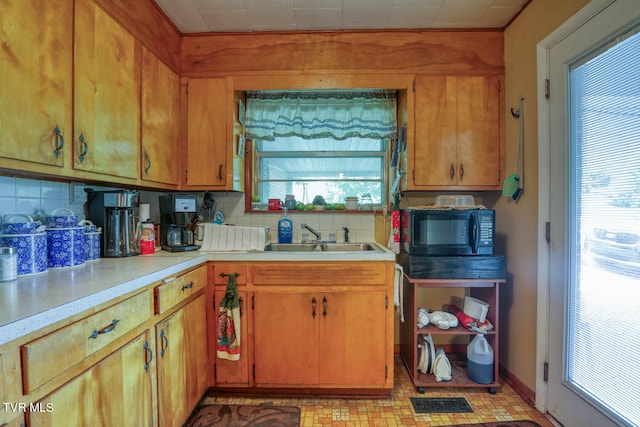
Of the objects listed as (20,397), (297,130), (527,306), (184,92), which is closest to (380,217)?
(297,130)

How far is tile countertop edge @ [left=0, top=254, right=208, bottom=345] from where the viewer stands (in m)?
0.71

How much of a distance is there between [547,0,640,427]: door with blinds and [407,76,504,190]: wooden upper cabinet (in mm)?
428

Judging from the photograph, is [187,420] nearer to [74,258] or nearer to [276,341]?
[276,341]

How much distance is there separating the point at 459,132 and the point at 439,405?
180 centimetres

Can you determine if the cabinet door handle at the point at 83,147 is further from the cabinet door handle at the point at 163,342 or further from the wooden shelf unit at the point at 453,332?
the wooden shelf unit at the point at 453,332

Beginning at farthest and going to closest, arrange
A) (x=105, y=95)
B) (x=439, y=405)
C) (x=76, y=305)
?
(x=439, y=405), (x=105, y=95), (x=76, y=305)

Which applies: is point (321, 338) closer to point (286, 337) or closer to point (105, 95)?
point (286, 337)

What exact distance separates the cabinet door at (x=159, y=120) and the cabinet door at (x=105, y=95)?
0.07 metres

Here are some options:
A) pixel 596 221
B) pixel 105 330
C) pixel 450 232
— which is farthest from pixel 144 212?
pixel 596 221

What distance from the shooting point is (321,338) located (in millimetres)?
1812

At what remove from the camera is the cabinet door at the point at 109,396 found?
82 cm

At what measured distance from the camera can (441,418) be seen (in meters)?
1.67

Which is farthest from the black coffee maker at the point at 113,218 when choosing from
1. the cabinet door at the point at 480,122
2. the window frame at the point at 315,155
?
the cabinet door at the point at 480,122

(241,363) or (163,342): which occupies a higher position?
(163,342)
